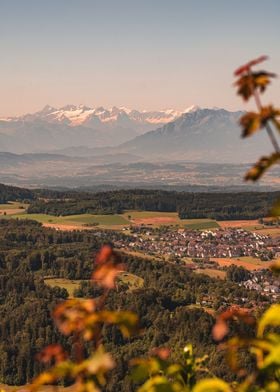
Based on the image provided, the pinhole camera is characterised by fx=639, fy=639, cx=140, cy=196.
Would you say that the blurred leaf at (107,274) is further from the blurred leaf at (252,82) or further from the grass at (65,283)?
the grass at (65,283)

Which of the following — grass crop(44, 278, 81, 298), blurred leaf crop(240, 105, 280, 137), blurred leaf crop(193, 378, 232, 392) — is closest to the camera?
blurred leaf crop(240, 105, 280, 137)

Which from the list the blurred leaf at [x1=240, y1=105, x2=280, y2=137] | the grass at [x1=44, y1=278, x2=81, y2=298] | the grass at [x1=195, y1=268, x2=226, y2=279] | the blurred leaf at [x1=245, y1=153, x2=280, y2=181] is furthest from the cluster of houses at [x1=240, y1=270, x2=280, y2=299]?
the blurred leaf at [x1=240, y1=105, x2=280, y2=137]

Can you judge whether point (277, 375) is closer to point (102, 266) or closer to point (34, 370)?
point (102, 266)

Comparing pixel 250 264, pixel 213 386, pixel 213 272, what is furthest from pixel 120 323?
pixel 250 264

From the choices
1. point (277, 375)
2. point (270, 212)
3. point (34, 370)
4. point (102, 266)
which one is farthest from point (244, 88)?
point (34, 370)

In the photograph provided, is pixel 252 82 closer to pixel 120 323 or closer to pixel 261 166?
pixel 261 166

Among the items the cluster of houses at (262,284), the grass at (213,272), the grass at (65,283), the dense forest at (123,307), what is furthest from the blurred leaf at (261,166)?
the grass at (213,272)

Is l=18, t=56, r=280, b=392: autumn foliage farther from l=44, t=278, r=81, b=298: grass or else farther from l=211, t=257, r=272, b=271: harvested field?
l=211, t=257, r=272, b=271: harvested field
